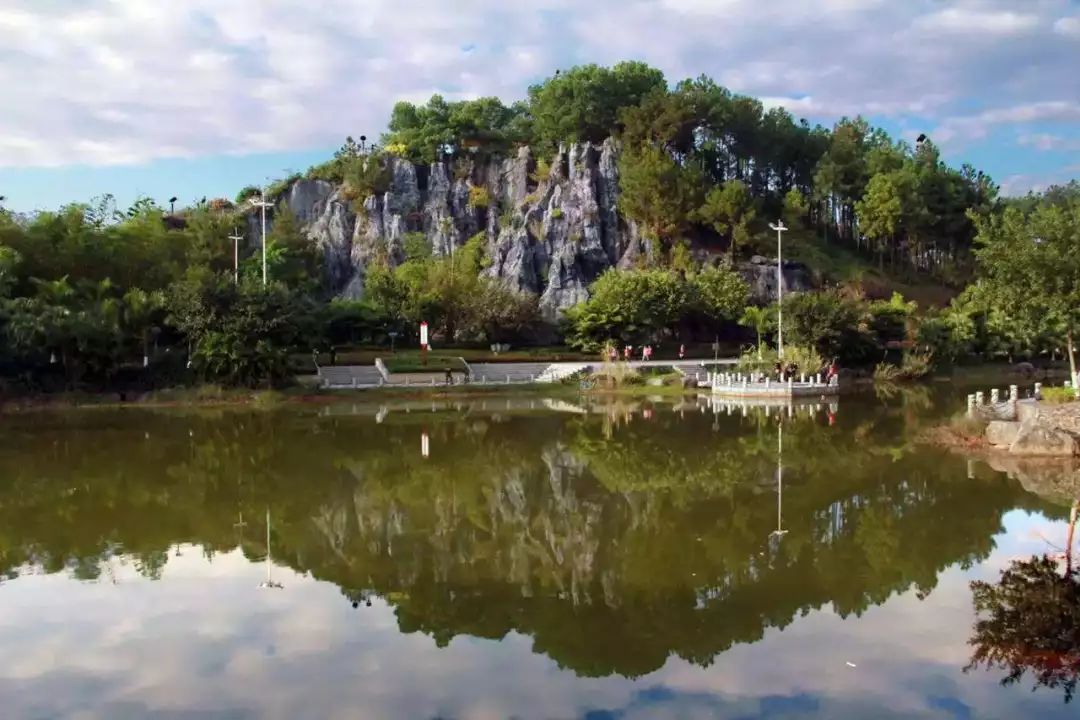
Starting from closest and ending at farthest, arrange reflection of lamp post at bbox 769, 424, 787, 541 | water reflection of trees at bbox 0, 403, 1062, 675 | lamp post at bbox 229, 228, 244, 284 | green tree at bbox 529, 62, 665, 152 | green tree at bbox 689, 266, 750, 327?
water reflection of trees at bbox 0, 403, 1062, 675 → reflection of lamp post at bbox 769, 424, 787, 541 → lamp post at bbox 229, 228, 244, 284 → green tree at bbox 689, 266, 750, 327 → green tree at bbox 529, 62, 665, 152

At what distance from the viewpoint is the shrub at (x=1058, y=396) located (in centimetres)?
2117

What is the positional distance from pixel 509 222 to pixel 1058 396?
152 ft

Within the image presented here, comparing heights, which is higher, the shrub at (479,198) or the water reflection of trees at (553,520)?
the shrub at (479,198)

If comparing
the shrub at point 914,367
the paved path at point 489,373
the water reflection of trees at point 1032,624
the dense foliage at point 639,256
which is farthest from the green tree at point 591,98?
the water reflection of trees at point 1032,624

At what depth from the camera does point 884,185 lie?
61500 mm

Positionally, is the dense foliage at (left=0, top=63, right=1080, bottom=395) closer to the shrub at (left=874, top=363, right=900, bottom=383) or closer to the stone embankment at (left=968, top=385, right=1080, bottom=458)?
the shrub at (left=874, top=363, right=900, bottom=383)

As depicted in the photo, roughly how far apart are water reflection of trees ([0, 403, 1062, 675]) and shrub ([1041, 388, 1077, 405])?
11.5ft

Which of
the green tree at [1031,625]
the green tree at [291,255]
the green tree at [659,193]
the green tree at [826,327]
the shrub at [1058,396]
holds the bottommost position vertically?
the green tree at [1031,625]

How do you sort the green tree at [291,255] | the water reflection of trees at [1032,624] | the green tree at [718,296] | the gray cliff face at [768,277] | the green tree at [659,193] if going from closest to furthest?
the water reflection of trees at [1032,624]
the green tree at [718,296]
the green tree at [291,255]
the gray cliff face at [768,277]
the green tree at [659,193]

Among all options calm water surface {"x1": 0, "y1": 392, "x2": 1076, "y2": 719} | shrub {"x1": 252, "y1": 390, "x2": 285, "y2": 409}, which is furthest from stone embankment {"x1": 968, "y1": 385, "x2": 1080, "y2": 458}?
shrub {"x1": 252, "y1": 390, "x2": 285, "y2": 409}

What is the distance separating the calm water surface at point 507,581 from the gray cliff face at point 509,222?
125ft

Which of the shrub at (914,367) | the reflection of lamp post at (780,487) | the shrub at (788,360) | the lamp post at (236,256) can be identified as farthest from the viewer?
the shrub at (914,367)

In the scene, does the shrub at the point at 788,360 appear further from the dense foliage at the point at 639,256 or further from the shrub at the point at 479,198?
the shrub at the point at 479,198

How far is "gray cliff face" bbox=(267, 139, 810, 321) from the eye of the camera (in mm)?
60219
